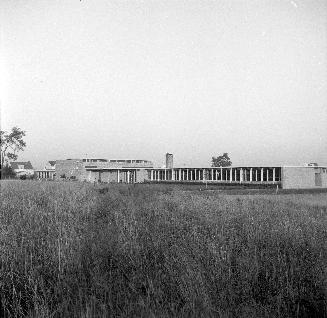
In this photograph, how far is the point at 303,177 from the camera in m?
41.7

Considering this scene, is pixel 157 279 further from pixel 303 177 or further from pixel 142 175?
pixel 142 175

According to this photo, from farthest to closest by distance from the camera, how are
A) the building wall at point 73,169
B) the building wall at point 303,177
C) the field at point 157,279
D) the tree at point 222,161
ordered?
the tree at point 222,161
the building wall at point 73,169
the building wall at point 303,177
the field at point 157,279

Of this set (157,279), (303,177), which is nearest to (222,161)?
(303,177)

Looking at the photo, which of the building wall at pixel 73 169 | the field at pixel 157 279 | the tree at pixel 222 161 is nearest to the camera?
the field at pixel 157 279

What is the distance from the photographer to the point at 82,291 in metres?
3.93

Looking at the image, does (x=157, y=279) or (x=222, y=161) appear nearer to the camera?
(x=157, y=279)

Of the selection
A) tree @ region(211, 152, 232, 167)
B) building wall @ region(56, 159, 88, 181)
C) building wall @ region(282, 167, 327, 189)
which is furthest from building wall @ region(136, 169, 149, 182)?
tree @ region(211, 152, 232, 167)

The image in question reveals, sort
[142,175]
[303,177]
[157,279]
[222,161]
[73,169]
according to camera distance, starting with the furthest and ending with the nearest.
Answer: [222,161], [73,169], [142,175], [303,177], [157,279]

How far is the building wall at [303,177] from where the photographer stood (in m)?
39.7

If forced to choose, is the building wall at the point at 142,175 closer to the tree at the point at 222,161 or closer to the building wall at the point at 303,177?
the building wall at the point at 303,177

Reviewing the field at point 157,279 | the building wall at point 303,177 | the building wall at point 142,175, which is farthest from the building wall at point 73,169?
the field at point 157,279

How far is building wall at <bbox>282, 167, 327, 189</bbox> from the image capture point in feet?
130

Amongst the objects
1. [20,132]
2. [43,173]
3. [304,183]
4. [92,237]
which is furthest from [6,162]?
[92,237]

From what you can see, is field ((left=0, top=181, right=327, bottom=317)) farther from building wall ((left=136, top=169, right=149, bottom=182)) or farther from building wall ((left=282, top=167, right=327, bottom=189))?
building wall ((left=136, top=169, right=149, bottom=182))
